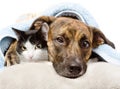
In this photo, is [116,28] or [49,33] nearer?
[49,33]

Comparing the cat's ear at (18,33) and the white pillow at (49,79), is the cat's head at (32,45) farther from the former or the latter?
the white pillow at (49,79)

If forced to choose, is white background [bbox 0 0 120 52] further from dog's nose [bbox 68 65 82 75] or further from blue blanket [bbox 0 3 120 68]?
dog's nose [bbox 68 65 82 75]

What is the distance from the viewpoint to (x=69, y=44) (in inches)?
40.8

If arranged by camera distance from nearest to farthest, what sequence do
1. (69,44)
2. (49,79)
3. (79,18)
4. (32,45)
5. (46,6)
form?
(49,79)
(69,44)
(32,45)
(79,18)
(46,6)

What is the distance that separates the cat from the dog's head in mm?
39

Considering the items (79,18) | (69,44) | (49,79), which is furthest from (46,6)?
(49,79)

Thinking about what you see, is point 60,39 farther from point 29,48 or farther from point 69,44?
point 29,48

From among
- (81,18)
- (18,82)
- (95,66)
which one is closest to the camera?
(18,82)

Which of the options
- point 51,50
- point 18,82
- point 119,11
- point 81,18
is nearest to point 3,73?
point 18,82

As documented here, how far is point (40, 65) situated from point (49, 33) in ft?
0.51

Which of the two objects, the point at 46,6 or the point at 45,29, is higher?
the point at 45,29

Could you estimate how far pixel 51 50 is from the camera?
1.08 meters

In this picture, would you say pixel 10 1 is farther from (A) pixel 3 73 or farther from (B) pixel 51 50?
(A) pixel 3 73

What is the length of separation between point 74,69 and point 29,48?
0.25 metres
